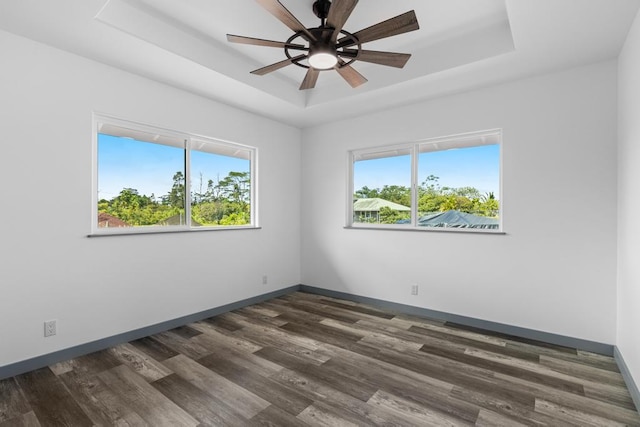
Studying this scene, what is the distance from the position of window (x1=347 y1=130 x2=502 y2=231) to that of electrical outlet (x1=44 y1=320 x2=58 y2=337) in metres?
3.39

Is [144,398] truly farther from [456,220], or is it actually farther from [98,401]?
[456,220]

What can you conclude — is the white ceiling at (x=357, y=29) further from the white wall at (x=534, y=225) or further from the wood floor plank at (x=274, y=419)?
the wood floor plank at (x=274, y=419)

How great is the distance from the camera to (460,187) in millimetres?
3715

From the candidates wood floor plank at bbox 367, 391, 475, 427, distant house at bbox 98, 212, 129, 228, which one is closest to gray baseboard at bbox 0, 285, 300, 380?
distant house at bbox 98, 212, 129, 228

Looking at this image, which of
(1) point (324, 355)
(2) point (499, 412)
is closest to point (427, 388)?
(2) point (499, 412)

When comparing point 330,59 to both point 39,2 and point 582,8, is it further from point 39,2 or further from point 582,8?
point 39,2

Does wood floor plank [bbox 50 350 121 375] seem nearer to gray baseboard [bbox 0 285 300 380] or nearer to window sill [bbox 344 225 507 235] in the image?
gray baseboard [bbox 0 285 300 380]

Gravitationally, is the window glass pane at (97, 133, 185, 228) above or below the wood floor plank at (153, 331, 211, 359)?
above

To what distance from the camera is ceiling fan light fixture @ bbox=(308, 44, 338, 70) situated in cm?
217

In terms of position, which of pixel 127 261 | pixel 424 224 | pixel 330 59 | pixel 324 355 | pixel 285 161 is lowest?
pixel 324 355

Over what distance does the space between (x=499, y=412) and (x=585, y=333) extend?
5.13 feet

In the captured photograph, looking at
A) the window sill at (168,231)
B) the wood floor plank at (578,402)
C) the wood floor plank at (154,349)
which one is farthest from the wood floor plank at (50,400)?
the wood floor plank at (578,402)

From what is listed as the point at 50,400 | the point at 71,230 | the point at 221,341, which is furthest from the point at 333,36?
the point at 50,400

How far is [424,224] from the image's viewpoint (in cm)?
397
